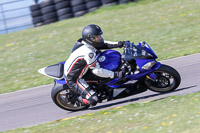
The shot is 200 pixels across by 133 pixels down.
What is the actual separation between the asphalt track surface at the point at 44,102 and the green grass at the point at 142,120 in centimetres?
53

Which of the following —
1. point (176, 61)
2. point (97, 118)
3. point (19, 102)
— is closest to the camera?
point (97, 118)

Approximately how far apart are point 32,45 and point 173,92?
9.37m

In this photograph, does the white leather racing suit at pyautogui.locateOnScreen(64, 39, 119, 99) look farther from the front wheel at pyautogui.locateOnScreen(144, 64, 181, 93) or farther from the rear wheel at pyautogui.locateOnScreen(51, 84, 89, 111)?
the front wheel at pyautogui.locateOnScreen(144, 64, 181, 93)

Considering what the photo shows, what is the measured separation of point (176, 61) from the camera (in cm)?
918

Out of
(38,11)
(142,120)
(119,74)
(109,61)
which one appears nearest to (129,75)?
(119,74)

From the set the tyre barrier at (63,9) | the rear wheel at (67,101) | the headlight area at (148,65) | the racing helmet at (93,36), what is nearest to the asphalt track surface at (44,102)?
the rear wheel at (67,101)

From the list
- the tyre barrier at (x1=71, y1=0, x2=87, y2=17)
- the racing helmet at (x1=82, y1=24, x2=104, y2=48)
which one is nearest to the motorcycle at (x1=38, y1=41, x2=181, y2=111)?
the racing helmet at (x1=82, y1=24, x2=104, y2=48)

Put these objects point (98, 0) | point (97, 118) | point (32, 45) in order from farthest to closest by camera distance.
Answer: point (98, 0) → point (32, 45) → point (97, 118)

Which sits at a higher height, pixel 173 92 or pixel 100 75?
pixel 100 75

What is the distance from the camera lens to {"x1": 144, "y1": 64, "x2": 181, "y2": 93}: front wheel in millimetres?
6371

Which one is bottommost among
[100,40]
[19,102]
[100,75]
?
[19,102]

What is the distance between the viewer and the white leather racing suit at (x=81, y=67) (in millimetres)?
6273

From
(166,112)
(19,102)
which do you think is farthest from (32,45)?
(166,112)

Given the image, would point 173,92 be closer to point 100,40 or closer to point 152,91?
point 152,91
